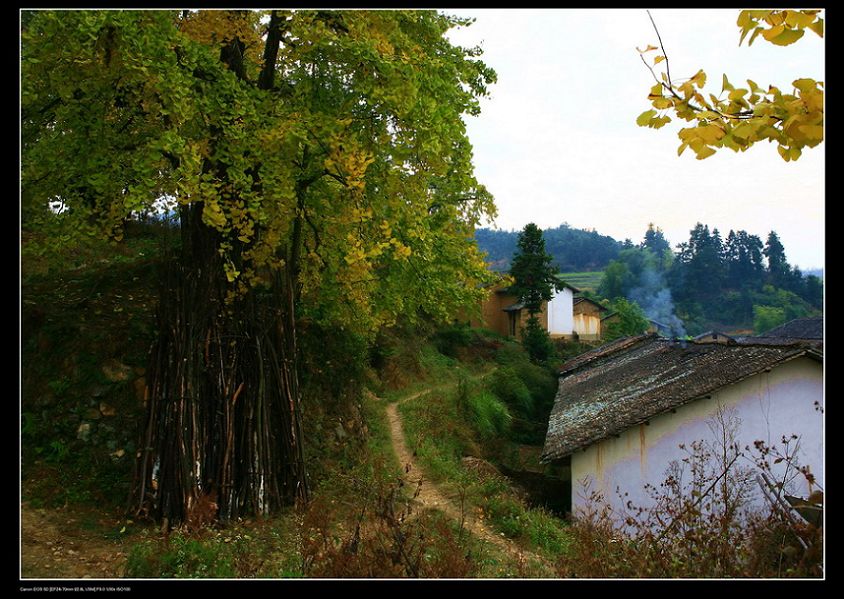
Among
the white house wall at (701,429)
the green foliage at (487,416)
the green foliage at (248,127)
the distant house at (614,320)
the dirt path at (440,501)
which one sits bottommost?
the green foliage at (487,416)

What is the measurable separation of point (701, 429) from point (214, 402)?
985 cm

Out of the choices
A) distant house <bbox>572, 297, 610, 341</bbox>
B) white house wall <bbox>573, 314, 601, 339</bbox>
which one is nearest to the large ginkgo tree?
white house wall <bbox>573, 314, 601, 339</bbox>

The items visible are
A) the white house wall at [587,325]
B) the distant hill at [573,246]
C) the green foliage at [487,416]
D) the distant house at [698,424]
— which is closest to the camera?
the distant house at [698,424]

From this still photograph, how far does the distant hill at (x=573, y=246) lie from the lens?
59.6 meters

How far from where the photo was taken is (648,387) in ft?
46.4

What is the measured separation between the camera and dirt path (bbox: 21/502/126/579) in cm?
532

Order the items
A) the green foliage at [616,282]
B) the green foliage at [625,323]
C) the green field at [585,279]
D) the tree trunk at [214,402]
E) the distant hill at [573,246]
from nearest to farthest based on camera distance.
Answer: the tree trunk at [214,402]
the green foliage at [625,323]
the green foliage at [616,282]
the green field at [585,279]
the distant hill at [573,246]

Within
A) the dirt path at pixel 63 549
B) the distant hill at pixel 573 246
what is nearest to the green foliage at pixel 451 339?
the dirt path at pixel 63 549

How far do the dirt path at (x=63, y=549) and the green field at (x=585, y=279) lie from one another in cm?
5441

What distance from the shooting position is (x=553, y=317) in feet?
121

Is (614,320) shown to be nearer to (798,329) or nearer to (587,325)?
(587,325)

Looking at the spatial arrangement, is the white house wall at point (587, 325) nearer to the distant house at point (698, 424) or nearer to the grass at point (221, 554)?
the distant house at point (698, 424)

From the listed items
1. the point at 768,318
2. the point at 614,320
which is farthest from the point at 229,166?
the point at 768,318
